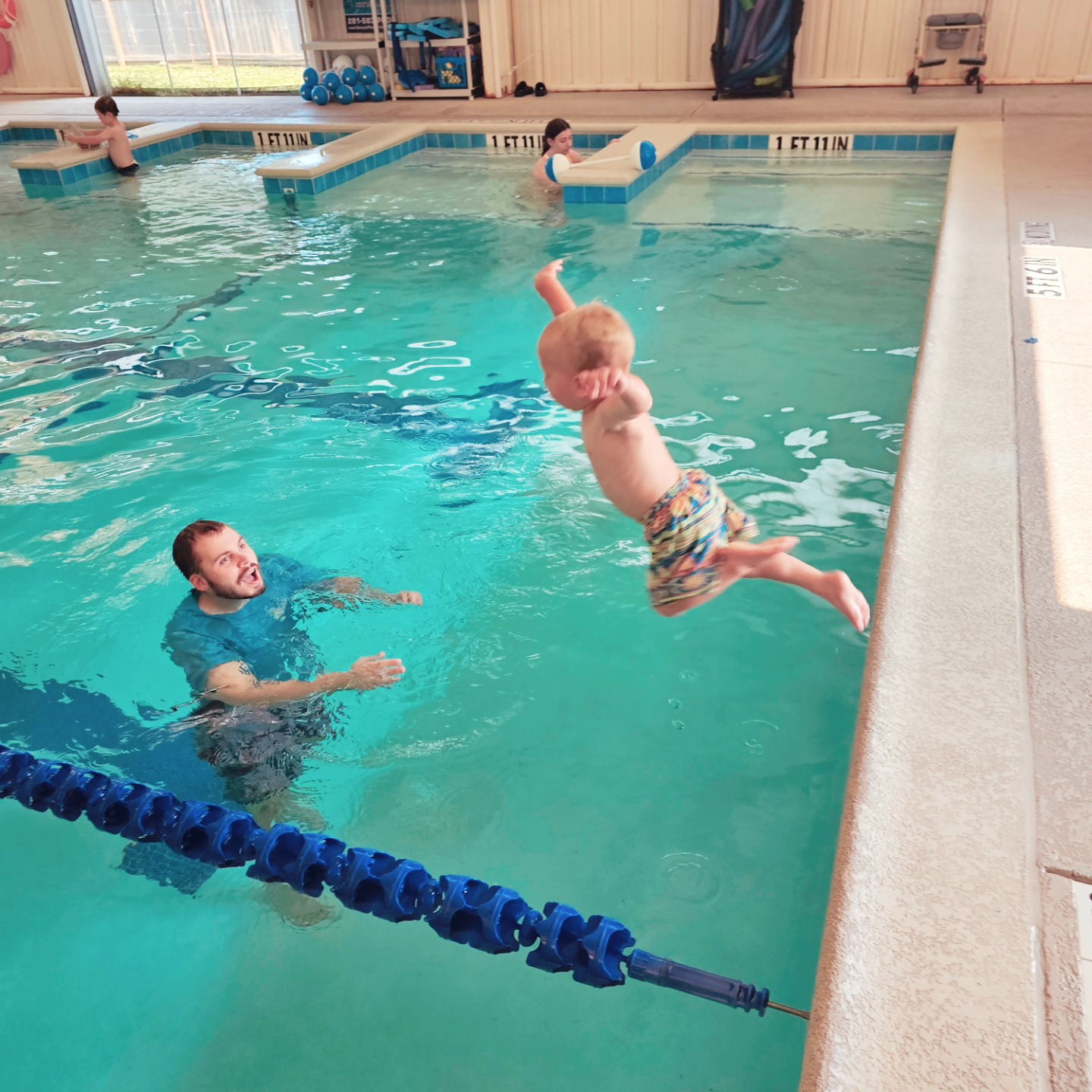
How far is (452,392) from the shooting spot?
5.34m

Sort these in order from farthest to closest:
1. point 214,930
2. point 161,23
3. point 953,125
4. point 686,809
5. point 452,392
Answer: point 161,23 → point 953,125 → point 452,392 → point 686,809 → point 214,930

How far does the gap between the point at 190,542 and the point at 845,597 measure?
5.86ft

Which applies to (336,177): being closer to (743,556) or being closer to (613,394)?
(613,394)

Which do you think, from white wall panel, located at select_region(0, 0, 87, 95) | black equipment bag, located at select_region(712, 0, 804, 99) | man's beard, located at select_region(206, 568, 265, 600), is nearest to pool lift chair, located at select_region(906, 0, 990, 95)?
black equipment bag, located at select_region(712, 0, 804, 99)

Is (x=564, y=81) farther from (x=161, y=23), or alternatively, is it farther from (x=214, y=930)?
(x=214, y=930)

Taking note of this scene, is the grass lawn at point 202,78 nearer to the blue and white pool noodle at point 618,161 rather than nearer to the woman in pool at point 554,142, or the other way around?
the woman in pool at point 554,142

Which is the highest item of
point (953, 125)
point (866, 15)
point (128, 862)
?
point (866, 15)

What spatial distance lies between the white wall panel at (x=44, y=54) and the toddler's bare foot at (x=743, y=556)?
17767 millimetres

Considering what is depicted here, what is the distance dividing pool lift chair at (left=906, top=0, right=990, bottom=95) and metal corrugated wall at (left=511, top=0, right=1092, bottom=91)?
16cm

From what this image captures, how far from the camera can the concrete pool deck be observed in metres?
1.40

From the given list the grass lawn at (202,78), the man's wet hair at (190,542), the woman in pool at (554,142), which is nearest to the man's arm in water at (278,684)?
the man's wet hair at (190,542)

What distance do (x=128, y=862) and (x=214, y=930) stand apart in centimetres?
40

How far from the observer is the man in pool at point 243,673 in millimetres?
2641

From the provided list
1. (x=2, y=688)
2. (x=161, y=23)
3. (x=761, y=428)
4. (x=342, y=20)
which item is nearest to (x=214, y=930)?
(x=2, y=688)
